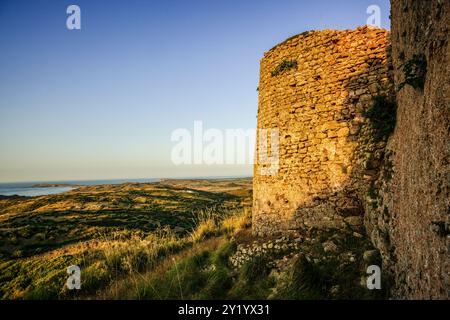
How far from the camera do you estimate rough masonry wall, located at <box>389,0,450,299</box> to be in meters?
2.12

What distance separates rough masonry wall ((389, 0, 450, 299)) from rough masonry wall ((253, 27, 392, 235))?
43.8 inches

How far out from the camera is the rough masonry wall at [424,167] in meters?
2.12

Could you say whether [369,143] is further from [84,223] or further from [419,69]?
[84,223]

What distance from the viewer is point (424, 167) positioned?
2510 millimetres

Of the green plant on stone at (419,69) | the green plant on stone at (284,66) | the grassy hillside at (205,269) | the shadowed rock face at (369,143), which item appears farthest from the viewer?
the green plant on stone at (284,66)

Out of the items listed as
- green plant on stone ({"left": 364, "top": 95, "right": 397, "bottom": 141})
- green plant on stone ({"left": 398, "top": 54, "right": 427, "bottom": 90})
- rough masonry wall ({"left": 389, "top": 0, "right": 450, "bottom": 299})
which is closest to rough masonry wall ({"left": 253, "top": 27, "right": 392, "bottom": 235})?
green plant on stone ({"left": 364, "top": 95, "right": 397, "bottom": 141})

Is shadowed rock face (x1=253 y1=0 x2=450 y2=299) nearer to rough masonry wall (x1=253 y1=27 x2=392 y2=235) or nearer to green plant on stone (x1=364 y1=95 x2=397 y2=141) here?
rough masonry wall (x1=253 y1=27 x2=392 y2=235)

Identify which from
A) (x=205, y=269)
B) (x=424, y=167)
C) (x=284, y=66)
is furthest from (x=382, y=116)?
(x=205, y=269)

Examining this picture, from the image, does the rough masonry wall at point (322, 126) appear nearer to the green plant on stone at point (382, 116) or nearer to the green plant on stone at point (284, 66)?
the green plant on stone at point (284, 66)

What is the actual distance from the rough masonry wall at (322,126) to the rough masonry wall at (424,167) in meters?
1.11

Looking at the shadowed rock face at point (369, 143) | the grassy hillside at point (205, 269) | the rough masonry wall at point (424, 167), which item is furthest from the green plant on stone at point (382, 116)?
the grassy hillside at point (205, 269)

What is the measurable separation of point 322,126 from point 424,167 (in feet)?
9.09
